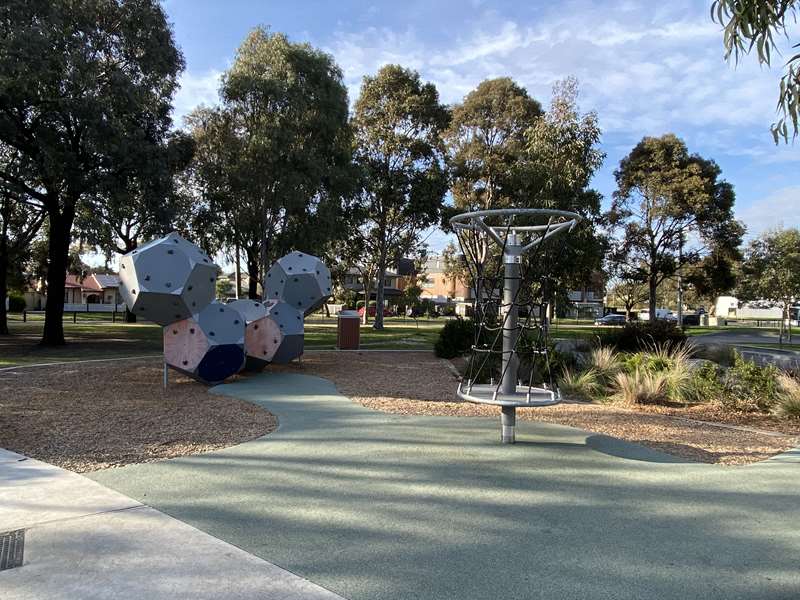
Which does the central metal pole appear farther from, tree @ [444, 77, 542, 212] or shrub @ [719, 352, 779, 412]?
A: tree @ [444, 77, 542, 212]

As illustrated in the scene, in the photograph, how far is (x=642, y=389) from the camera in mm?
9953

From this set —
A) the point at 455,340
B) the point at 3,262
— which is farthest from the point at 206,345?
the point at 3,262

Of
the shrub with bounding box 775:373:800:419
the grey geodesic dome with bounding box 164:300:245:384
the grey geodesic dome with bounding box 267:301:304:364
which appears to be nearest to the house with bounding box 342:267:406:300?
the grey geodesic dome with bounding box 267:301:304:364

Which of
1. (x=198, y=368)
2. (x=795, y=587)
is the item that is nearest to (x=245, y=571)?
(x=795, y=587)

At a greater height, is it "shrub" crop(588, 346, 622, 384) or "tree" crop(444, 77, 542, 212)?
"tree" crop(444, 77, 542, 212)

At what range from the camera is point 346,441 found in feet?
22.3

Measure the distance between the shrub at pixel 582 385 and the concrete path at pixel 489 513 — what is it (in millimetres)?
3811

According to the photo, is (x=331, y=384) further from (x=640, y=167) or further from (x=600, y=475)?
(x=640, y=167)

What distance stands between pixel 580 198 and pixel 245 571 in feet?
53.4

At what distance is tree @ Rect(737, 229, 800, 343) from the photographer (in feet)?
107

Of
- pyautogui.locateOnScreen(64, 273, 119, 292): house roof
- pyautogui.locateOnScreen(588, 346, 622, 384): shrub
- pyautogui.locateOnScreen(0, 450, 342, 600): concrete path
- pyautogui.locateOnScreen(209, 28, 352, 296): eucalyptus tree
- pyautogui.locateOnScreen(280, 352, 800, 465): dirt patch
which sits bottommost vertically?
pyautogui.locateOnScreen(0, 450, 342, 600): concrete path

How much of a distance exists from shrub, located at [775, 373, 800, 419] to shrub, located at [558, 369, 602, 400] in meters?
2.81

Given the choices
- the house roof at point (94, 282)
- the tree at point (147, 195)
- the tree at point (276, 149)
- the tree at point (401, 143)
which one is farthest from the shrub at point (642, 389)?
the house roof at point (94, 282)

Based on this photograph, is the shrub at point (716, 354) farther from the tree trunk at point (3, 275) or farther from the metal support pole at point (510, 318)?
the tree trunk at point (3, 275)
